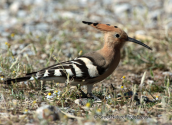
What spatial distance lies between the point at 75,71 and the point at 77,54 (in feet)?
4.85

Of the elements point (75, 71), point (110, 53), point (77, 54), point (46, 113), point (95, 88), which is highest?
point (77, 54)

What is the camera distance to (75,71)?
102 inches

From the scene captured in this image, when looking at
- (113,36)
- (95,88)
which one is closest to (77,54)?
(95,88)

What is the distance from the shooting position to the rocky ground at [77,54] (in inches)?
89.7

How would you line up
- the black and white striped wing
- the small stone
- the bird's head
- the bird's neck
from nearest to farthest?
the small stone
the black and white striped wing
the bird's neck
the bird's head

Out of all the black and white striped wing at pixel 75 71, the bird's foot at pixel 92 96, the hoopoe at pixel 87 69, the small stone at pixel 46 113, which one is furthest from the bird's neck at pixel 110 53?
the small stone at pixel 46 113

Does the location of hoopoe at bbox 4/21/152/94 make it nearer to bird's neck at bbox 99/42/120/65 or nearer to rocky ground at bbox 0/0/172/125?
bird's neck at bbox 99/42/120/65

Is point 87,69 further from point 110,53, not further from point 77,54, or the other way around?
point 77,54

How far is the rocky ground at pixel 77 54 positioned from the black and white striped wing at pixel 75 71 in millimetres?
160

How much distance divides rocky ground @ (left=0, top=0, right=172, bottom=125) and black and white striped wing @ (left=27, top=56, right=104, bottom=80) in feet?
0.53

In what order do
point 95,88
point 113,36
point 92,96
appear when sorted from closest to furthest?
1. point 92,96
2. point 113,36
3. point 95,88

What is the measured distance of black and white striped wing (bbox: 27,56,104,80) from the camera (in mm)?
2585

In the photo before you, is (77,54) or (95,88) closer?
(95,88)

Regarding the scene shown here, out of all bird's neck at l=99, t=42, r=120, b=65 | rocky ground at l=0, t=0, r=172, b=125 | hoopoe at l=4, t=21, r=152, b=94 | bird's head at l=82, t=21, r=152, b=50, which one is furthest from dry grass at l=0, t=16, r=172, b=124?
bird's head at l=82, t=21, r=152, b=50
